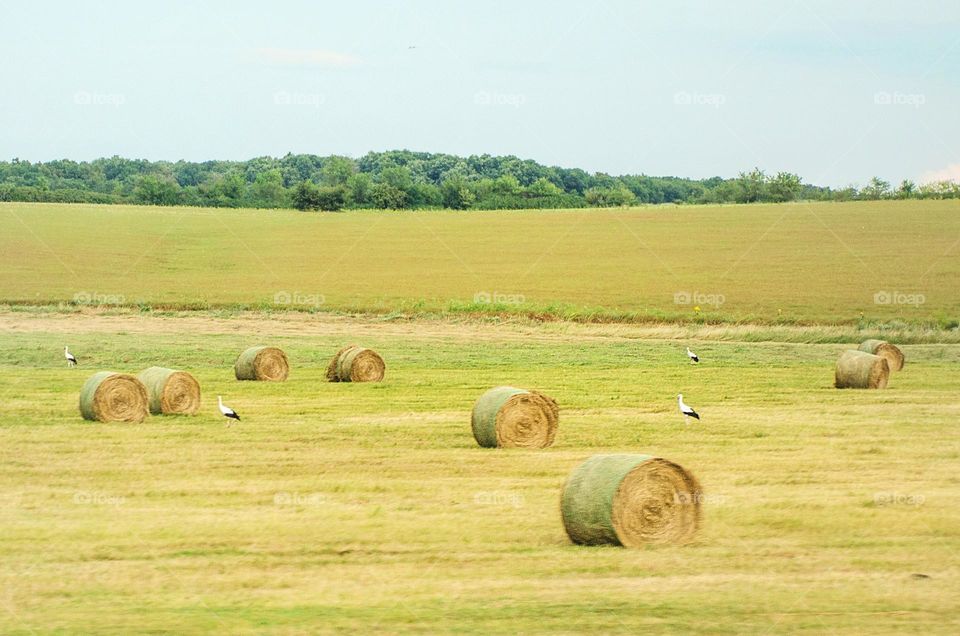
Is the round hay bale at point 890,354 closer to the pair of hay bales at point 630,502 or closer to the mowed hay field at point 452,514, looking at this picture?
the mowed hay field at point 452,514

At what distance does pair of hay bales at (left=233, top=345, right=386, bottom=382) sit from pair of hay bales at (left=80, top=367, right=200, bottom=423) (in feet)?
18.2

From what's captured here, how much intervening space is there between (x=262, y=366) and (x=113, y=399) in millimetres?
7242

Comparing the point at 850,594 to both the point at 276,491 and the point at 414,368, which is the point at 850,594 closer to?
the point at 276,491

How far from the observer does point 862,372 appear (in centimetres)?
2592

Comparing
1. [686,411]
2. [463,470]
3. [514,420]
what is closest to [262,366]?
[514,420]

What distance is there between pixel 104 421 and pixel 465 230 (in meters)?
62.8

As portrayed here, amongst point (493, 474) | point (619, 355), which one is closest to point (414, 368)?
point (619, 355)

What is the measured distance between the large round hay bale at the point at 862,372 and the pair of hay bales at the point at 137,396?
13.2 m

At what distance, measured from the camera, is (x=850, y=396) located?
24.7m

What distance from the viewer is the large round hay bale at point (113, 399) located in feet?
66.5

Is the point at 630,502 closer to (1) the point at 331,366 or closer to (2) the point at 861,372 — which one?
(2) the point at 861,372

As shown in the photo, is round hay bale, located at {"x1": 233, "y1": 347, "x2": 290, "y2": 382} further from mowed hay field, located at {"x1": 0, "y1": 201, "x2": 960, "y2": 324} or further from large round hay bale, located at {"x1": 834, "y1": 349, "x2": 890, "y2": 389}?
mowed hay field, located at {"x1": 0, "y1": 201, "x2": 960, "y2": 324}

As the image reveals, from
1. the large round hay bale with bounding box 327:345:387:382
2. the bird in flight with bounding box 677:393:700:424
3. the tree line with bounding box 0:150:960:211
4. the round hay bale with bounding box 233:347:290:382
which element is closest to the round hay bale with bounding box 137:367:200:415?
the round hay bale with bounding box 233:347:290:382

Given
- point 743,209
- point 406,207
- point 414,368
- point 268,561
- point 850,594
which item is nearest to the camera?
point 850,594
